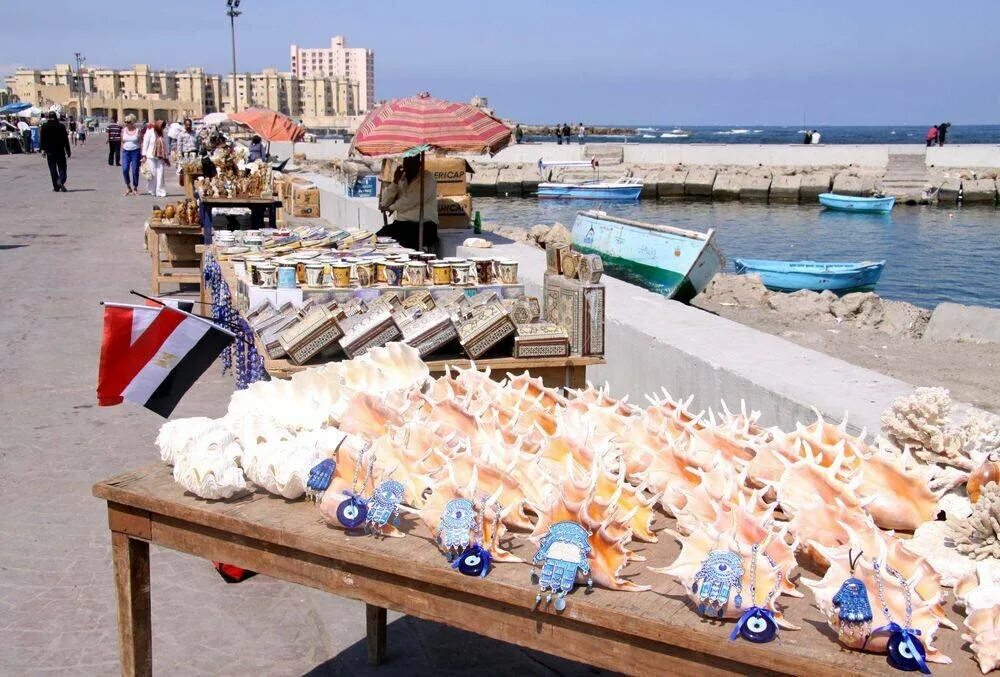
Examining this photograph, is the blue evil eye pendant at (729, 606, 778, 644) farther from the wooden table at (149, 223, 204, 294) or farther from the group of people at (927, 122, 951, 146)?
the group of people at (927, 122, 951, 146)

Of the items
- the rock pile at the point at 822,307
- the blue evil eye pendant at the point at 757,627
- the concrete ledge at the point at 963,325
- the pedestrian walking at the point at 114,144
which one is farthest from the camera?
the pedestrian walking at the point at 114,144

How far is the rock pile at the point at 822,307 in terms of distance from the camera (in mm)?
11555

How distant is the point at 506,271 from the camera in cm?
591

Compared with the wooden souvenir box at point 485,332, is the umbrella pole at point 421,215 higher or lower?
higher

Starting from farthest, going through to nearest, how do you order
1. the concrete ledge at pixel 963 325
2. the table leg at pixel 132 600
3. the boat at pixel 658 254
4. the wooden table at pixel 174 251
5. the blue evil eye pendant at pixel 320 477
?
the boat at pixel 658 254, the concrete ledge at pixel 963 325, the wooden table at pixel 174 251, the table leg at pixel 132 600, the blue evil eye pendant at pixel 320 477

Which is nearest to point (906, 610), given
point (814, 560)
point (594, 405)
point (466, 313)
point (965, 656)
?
point (965, 656)

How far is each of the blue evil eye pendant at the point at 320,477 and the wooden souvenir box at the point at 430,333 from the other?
2.26 metres

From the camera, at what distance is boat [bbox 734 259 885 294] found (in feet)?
54.4

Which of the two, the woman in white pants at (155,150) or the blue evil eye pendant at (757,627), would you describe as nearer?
the blue evil eye pendant at (757,627)

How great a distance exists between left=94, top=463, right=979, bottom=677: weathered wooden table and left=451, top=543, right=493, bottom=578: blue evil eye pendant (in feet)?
0.05

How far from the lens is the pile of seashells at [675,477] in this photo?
180 cm

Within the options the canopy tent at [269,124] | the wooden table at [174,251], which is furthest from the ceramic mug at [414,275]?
the canopy tent at [269,124]

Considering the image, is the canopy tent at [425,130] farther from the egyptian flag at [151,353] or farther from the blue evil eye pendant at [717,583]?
the blue evil eye pendant at [717,583]

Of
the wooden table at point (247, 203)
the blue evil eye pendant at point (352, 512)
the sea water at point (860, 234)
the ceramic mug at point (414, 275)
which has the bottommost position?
the sea water at point (860, 234)
